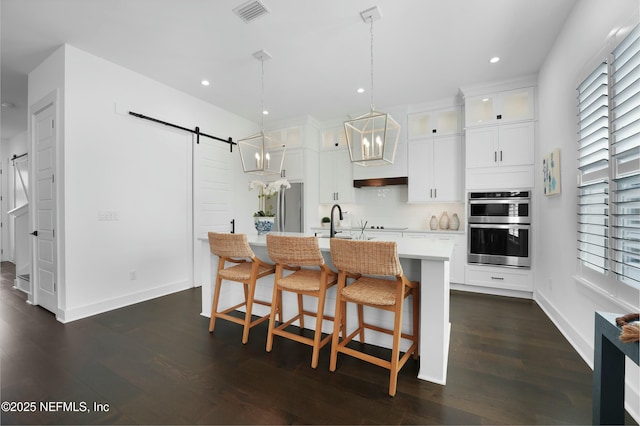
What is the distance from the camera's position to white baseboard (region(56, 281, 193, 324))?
120 inches

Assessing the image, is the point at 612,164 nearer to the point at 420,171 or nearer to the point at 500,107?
the point at 500,107

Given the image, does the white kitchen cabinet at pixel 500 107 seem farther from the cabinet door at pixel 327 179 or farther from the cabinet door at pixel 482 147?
the cabinet door at pixel 327 179

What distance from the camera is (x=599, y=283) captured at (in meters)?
2.05

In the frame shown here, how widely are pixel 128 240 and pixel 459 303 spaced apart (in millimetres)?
4342

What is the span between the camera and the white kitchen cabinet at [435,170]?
441 centimetres

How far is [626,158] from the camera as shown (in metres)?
1.74

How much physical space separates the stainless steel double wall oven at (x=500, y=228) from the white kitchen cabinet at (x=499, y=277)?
3.5 inches

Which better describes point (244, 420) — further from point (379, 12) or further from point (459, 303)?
point (379, 12)

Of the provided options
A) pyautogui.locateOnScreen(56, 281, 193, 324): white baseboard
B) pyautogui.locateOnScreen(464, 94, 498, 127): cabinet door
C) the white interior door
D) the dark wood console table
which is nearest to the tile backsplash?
pyautogui.locateOnScreen(464, 94, 498, 127): cabinet door

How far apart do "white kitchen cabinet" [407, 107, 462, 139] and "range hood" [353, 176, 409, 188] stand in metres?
0.74

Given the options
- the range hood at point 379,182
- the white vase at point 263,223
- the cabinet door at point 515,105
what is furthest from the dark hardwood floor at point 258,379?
the cabinet door at point 515,105

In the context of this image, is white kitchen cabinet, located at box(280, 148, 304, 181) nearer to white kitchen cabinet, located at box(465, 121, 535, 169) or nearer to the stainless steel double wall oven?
white kitchen cabinet, located at box(465, 121, 535, 169)

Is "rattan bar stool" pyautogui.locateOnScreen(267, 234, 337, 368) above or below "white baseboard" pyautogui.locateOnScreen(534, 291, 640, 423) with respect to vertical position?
above

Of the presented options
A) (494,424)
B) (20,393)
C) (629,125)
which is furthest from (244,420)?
(629,125)
